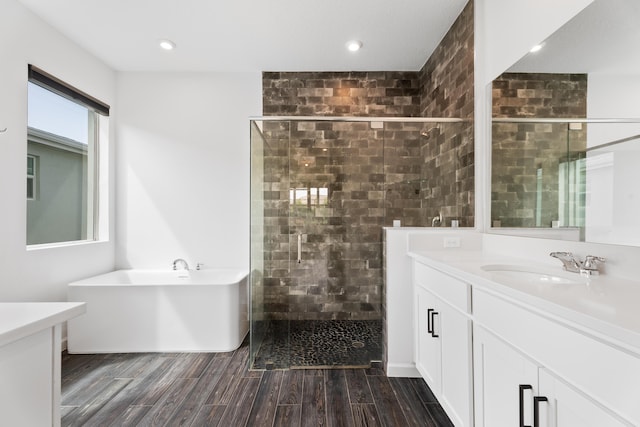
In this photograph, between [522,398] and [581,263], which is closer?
[522,398]

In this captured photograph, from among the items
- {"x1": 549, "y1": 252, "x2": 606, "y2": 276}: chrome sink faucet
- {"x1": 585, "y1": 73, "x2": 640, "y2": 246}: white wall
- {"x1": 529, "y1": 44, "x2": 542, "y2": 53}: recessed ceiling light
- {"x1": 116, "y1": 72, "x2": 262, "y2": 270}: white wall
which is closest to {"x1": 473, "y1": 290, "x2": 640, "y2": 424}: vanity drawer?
{"x1": 549, "y1": 252, "x2": 606, "y2": 276}: chrome sink faucet

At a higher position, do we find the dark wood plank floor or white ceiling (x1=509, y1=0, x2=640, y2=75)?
white ceiling (x1=509, y1=0, x2=640, y2=75)

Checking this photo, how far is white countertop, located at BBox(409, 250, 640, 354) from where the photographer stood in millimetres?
681

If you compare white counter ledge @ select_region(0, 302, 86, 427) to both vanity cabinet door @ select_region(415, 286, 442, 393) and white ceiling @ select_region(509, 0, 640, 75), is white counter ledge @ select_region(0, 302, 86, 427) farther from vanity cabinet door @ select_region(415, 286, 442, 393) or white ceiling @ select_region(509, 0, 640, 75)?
white ceiling @ select_region(509, 0, 640, 75)

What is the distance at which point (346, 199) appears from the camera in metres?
2.60

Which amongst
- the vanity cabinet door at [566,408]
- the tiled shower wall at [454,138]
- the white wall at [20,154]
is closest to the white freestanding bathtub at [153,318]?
the white wall at [20,154]

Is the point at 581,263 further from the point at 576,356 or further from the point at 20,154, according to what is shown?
the point at 20,154

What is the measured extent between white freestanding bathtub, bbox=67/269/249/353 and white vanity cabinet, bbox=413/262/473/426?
64.1 inches

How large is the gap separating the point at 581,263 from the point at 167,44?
3.41 meters

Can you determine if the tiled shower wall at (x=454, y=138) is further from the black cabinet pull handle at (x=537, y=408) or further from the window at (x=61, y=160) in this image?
the window at (x=61, y=160)

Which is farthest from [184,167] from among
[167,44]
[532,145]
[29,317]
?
[532,145]

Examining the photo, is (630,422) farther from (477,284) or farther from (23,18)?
(23,18)

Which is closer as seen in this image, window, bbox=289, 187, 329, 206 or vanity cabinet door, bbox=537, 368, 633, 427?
vanity cabinet door, bbox=537, 368, 633, 427

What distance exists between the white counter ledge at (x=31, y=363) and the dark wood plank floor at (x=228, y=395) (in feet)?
2.81
